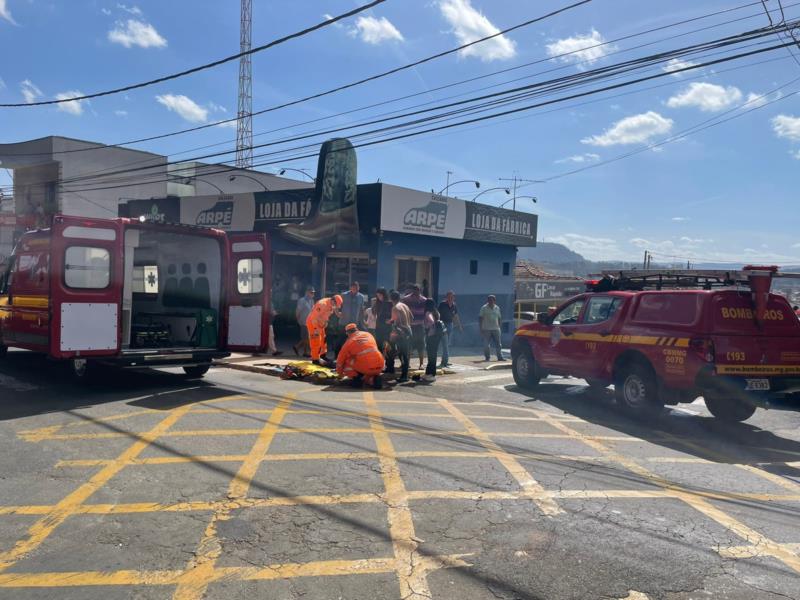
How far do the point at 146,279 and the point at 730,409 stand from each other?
10.2 m

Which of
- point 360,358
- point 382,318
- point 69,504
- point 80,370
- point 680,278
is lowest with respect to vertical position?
point 69,504

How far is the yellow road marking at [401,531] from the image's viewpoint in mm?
3613

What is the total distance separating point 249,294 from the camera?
10648 millimetres

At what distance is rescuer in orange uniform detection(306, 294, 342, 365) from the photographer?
1156cm

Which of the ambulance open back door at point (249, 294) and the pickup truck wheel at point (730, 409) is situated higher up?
the ambulance open back door at point (249, 294)

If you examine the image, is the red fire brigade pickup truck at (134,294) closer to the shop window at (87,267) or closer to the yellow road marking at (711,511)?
the shop window at (87,267)

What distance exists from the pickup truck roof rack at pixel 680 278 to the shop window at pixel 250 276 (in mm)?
5719

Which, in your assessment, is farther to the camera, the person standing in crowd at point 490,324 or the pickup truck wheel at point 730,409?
the person standing in crowd at point 490,324

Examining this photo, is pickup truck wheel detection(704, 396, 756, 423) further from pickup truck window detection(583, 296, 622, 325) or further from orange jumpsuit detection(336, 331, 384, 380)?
orange jumpsuit detection(336, 331, 384, 380)

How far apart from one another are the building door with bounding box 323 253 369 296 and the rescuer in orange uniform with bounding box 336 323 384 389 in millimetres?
6799

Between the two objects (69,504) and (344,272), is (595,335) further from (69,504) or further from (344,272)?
(344,272)

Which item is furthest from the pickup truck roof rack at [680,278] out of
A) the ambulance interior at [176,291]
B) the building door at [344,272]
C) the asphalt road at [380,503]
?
the building door at [344,272]

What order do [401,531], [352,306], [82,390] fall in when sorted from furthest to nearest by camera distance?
[352,306] → [82,390] → [401,531]

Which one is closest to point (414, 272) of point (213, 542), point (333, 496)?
point (333, 496)
